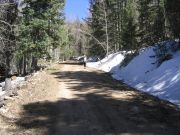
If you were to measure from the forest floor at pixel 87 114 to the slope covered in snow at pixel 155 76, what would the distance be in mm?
1268

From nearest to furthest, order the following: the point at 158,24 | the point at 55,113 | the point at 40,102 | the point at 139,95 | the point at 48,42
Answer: the point at 55,113
the point at 40,102
the point at 139,95
the point at 158,24
the point at 48,42

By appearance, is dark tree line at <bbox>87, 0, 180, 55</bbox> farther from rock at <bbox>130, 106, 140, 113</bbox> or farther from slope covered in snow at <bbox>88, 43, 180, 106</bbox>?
rock at <bbox>130, 106, 140, 113</bbox>

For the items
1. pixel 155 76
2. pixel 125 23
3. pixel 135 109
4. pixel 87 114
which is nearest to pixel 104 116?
pixel 87 114

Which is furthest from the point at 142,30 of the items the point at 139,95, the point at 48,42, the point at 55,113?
the point at 55,113

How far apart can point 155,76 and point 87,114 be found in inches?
394

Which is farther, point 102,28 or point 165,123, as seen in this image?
point 102,28

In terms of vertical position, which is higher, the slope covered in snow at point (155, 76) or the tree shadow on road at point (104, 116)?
the slope covered in snow at point (155, 76)

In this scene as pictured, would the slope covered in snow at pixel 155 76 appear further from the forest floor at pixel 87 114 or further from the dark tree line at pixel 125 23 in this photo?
the dark tree line at pixel 125 23

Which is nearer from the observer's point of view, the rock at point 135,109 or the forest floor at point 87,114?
the forest floor at point 87,114

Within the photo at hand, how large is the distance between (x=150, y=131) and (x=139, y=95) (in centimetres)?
793

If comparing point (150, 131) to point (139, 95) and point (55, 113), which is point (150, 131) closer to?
point (55, 113)

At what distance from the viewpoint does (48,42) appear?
41.2 meters

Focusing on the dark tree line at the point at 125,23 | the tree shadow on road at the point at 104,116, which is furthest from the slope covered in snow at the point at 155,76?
the dark tree line at the point at 125,23

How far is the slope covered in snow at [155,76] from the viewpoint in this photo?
20.5 metres
